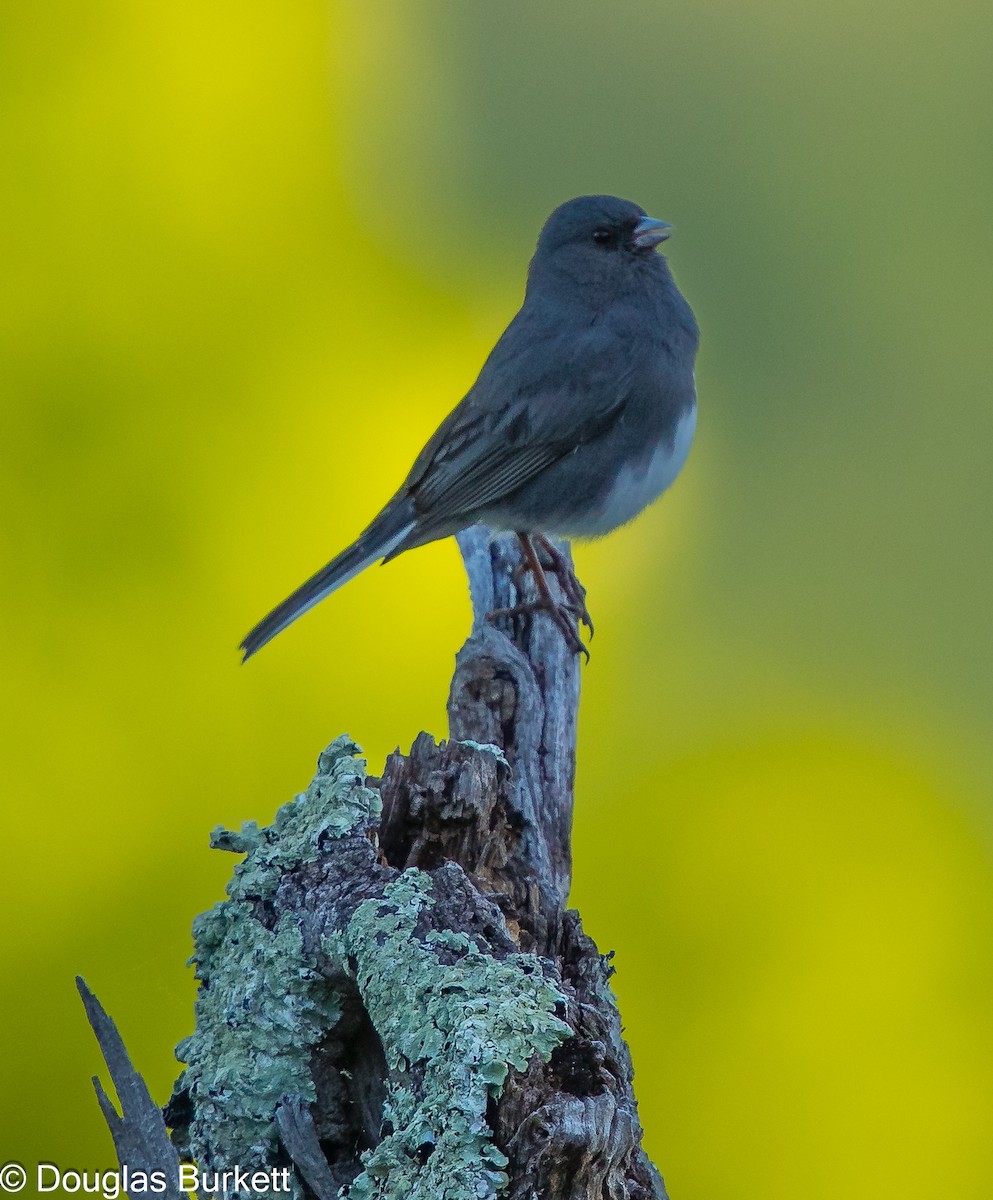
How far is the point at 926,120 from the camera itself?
4516 millimetres

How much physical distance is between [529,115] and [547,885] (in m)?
2.64

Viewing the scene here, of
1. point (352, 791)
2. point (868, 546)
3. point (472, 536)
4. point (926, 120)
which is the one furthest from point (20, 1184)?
point (926, 120)

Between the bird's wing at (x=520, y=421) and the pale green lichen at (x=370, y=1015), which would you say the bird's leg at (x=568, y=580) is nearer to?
the bird's wing at (x=520, y=421)

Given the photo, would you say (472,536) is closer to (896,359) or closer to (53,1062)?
(896,359)

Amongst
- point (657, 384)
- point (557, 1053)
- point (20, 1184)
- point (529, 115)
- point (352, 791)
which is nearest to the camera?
point (557, 1053)

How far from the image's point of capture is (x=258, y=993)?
1802mm

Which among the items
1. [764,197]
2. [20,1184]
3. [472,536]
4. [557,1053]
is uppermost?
[764,197]

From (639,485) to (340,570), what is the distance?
743mm

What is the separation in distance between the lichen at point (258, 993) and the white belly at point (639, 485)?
1.44m

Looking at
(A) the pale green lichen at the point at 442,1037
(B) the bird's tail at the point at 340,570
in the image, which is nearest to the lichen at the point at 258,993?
(A) the pale green lichen at the point at 442,1037

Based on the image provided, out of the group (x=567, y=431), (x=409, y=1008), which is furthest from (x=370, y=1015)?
(x=567, y=431)

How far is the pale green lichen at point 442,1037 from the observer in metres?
1.50

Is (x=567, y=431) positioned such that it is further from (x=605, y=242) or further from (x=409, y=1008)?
(x=409, y=1008)
